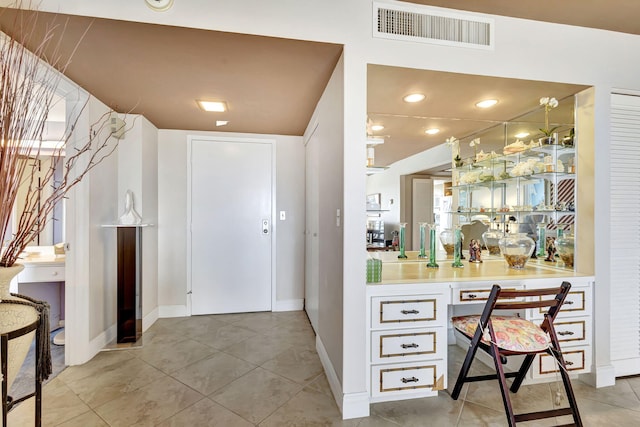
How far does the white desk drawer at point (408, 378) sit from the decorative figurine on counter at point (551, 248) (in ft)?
4.79

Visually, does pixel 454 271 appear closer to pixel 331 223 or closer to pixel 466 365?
pixel 466 365

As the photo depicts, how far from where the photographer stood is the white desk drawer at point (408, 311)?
1828mm

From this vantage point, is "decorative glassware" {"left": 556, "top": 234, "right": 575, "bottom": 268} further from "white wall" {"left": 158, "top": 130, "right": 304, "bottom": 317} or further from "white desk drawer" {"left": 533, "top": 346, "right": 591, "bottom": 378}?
"white wall" {"left": 158, "top": 130, "right": 304, "bottom": 317}

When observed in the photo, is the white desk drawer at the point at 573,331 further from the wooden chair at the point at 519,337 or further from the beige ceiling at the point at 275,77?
the beige ceiling at the point at 275,77

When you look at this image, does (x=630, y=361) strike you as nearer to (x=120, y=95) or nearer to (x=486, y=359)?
(x=486, y=359)

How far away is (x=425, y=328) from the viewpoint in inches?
73.5

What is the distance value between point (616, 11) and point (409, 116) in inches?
53.6

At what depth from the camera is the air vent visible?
1.84 metres

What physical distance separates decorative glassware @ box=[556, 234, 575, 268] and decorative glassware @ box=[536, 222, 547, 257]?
0.50 ft

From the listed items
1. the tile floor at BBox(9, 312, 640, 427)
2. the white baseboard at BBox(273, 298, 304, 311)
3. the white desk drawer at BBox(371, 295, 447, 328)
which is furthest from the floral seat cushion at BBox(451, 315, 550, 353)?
the white baseboard at BBox(273, 298, 304, 311)

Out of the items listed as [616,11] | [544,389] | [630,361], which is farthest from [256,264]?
[616,11]

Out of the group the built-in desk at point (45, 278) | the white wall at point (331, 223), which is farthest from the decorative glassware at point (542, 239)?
the built-in desk at point (45, 278)

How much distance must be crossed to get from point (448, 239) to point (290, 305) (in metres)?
2.02

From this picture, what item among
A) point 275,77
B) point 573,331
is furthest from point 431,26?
point 573,331
